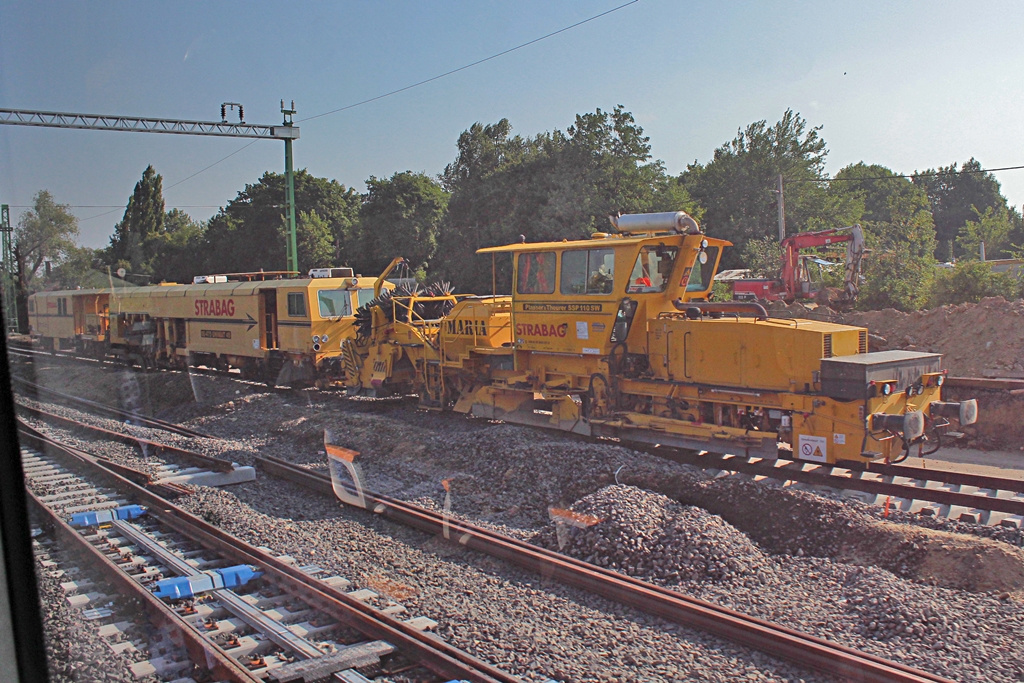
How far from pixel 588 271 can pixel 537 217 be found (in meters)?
19.3

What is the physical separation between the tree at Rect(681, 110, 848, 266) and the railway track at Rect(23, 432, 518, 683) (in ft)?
84.6

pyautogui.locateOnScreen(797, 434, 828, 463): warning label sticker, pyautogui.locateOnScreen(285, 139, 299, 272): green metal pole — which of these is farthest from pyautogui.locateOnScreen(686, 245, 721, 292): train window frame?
pyautogui.locateOnScreen(285, 139, 299, 272): green metal pole

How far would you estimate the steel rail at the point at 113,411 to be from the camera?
A: 13.9 metres

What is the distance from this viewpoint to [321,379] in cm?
1745

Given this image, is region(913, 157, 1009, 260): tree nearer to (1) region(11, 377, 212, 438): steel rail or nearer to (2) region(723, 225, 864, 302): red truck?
(2) region(723, 225, 864, 302): red truck

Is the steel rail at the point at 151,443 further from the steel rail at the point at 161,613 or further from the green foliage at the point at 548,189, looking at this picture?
the green foliage at the point at 548,189

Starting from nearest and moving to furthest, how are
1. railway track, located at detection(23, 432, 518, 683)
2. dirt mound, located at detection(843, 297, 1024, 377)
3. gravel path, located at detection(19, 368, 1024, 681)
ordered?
1. railway track, located at detection(23, 432, 518, 683)
2. gravel path, located at detection(19, 368, 1024, 681)
3. dirt mound, located at detection(843, 297, 1024, 377)

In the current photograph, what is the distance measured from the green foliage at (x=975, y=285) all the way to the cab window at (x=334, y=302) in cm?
1592

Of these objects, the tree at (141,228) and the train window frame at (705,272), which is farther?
the tree at (141,228)

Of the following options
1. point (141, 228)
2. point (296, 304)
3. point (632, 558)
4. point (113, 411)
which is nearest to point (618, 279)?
point (632, 558)

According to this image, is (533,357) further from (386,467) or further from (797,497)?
(797,497)

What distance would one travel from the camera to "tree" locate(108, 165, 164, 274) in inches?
1207

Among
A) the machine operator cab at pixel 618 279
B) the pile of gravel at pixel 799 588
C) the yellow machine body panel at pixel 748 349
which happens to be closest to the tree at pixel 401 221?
the machine operator cab at pixel 618 279

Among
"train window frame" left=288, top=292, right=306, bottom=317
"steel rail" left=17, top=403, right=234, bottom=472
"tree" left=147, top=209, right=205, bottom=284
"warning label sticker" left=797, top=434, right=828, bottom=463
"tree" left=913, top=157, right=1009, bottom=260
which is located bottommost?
"steel rail" left=17, top=403, right=234, bottom=472
